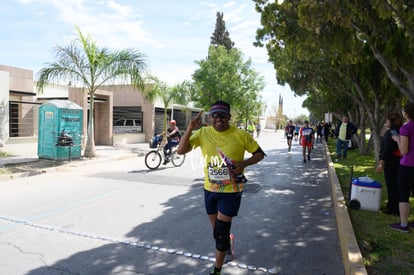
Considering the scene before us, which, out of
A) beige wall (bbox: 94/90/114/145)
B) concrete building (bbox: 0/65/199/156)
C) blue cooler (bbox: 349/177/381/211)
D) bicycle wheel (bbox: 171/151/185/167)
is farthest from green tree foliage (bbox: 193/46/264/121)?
blue cooler (bbox: 349/177/381/211)

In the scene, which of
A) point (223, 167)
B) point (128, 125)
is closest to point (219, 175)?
point (223, 167)

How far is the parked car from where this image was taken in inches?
891

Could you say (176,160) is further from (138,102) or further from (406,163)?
(138,102)

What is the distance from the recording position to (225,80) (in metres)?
31.5

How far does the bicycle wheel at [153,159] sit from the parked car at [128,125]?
38.1ft

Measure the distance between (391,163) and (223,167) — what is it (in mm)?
3729

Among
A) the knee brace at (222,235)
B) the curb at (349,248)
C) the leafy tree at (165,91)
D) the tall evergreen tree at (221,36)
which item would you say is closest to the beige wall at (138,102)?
the leafy tree at (165,91)

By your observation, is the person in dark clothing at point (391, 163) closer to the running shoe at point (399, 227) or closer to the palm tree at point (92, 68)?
the running shoe at point (399, 227)

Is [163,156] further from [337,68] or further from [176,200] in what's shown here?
[337,68]

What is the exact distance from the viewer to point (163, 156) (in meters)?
12.1

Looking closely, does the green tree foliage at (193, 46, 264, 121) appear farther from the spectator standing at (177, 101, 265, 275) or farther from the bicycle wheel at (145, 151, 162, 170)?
the spectator standing at (177, 101, 265, 275)

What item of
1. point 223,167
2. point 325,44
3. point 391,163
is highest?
point 325,44

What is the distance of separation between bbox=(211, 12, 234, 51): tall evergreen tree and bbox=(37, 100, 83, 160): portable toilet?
4405 cm

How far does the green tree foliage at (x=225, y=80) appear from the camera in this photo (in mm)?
31641
